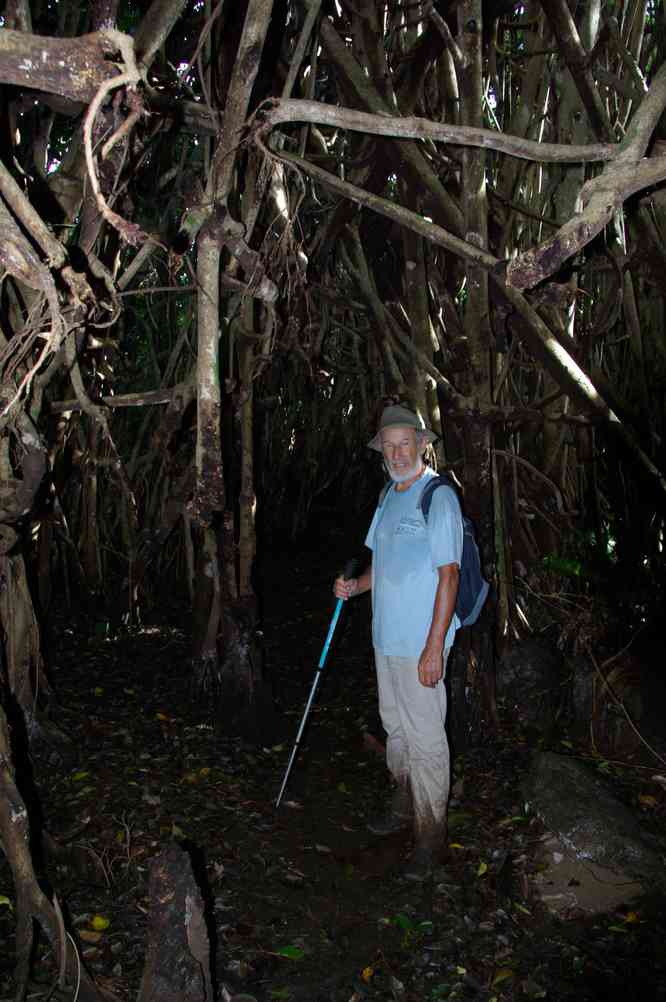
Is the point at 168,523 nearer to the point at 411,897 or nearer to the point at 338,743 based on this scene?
the point at 338,743

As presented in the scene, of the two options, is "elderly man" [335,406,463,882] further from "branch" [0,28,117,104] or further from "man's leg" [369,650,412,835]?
"branch" [0,28,117,104]

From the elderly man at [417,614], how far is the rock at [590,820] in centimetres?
47

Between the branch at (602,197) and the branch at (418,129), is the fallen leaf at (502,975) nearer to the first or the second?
the branch at (602,197)

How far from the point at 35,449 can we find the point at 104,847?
1.68m

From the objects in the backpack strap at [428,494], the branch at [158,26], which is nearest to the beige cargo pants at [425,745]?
the backpack strap at [428,494]

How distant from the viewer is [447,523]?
10.6 feet

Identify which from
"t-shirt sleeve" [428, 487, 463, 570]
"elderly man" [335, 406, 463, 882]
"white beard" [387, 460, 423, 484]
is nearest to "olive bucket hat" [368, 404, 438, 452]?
"elderly man" [335, 406, 463, 882]

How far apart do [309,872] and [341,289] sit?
13.8ft

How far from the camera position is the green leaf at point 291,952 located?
2904mm

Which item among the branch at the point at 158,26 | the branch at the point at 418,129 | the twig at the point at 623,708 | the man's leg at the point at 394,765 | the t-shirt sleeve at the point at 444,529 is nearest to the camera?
the branch at the point at 418,129

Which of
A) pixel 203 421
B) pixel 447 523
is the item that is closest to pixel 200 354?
pixel 203 421

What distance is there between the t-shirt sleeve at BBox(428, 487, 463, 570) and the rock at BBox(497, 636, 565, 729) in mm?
1683

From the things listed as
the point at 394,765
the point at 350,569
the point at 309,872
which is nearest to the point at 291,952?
the point at 309,872

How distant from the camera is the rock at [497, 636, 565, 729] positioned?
4.68 metres
